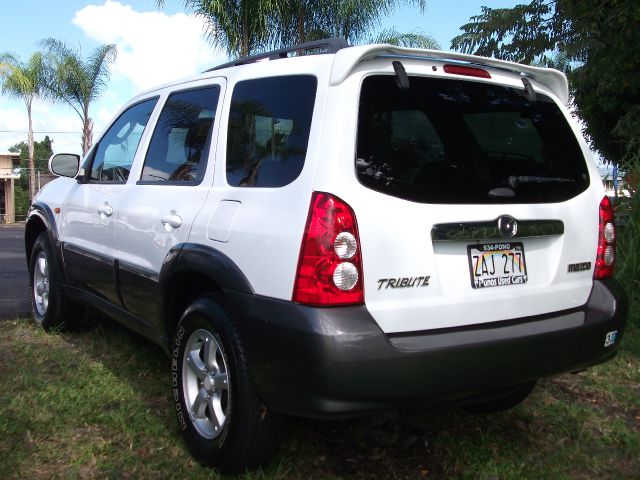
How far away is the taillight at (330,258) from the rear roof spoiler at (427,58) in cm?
53

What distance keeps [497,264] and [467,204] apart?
11.4 inches

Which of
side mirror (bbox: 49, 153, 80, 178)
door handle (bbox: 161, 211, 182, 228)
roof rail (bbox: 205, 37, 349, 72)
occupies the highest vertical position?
roof rail (bbox: 205, 37, 349, 72)

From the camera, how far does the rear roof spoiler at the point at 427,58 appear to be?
2.47 metres

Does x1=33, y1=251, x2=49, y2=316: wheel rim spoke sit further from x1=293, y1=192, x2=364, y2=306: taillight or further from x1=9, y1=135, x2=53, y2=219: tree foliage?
x1=9, y1=135, x2=53, y2=219: tree foliage

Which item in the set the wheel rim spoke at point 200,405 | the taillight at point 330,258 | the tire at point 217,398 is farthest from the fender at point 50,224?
the taillight at point 330,258

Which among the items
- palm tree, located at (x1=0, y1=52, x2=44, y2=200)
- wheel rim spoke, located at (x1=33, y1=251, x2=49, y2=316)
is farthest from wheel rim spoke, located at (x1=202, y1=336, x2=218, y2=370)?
palm tree, located at (x1=0, y1=52, x2=44, y2=200)

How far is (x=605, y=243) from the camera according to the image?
302 cm

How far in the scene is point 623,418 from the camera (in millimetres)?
3611

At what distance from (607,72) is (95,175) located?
6.08 m

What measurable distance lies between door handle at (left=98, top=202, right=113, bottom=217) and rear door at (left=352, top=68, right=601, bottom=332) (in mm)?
2054

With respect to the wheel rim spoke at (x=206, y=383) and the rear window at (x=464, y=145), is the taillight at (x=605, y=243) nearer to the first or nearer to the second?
the rear window at (x=464, y=145)

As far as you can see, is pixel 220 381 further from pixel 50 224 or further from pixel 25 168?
pixel 25 168

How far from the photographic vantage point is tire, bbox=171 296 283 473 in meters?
2.61

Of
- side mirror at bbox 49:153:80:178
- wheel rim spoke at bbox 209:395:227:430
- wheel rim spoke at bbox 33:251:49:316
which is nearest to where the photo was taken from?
wheel rim spoke at bbox 209:395:227:430
